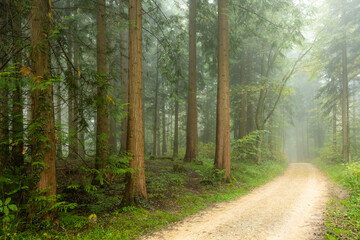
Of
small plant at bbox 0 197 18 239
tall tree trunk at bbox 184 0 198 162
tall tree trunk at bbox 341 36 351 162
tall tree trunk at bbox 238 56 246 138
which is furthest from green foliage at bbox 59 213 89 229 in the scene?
tall tree trunk at bbox 341 36 351 162

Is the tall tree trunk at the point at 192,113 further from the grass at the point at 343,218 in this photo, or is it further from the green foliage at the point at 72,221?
the green foliage at the point at 72,221

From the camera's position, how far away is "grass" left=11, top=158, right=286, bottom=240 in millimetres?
4719

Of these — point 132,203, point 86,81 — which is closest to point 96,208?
point 132,203

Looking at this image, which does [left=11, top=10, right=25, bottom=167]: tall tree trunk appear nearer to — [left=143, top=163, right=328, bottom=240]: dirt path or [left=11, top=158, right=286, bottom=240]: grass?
[left=11, top=158, right=286, bottom=240]: grass

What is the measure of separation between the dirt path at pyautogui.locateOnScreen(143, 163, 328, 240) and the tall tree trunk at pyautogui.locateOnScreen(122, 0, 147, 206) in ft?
5.65

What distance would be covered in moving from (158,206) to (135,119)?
9.38 ft

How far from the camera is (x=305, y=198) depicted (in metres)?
8.04

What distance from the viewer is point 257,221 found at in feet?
18.5

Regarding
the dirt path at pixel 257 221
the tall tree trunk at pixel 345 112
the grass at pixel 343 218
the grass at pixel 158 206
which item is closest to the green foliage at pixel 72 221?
the grass at pixel 158 206

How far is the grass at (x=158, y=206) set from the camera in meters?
4.72

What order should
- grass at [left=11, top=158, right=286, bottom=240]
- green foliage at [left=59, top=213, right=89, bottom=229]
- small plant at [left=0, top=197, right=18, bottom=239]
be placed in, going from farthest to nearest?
green foliage at [left=59, top=213, right=89, bottom=229], grass at [left=11, top=158, right=286, bottom=240], small plant at [left=0, top=197, right=18, bottom=239]

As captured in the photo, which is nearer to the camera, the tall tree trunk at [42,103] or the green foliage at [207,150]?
the tall tree trunk at [42,103]

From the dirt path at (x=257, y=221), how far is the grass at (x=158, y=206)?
0.48 m

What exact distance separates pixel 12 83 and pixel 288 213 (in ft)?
24.7
